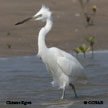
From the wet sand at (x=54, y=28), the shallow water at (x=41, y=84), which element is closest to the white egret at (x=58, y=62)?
the shallow water at (x=41, y=84)

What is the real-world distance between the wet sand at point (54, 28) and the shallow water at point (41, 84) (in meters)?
1.37

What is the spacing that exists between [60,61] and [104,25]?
8.65m

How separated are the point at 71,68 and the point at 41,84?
4.66 ft

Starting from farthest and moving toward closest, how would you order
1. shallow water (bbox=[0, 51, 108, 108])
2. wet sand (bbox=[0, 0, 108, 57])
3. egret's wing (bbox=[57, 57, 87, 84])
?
wet sand (bbox=[0, 0, 108, 57]) → egret's wing (bbox=[57, 57, 87, 84]) → shallow water (bbox=[0, 51, 108, 108])

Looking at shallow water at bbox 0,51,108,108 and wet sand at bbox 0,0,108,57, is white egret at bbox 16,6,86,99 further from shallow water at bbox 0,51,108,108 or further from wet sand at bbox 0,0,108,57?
wet sand at bbox 0,0,108,57

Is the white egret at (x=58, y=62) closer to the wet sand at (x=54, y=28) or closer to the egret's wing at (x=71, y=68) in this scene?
the egret's wing at (x=71, y=68)

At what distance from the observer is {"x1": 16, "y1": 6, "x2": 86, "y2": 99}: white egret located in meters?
9.29

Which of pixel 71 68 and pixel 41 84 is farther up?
pixel 71 68

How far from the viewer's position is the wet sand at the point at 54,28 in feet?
50.7

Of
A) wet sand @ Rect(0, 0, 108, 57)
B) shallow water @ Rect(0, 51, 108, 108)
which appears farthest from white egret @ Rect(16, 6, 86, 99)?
wet sand @ Rect(0, 0, 108, 57)

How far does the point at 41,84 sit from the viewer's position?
35.3 ft

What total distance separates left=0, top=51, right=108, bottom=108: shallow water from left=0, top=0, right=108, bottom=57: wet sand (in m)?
1.37

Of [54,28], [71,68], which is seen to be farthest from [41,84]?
[54,28]

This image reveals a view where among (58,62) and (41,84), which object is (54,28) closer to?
(41,84)
